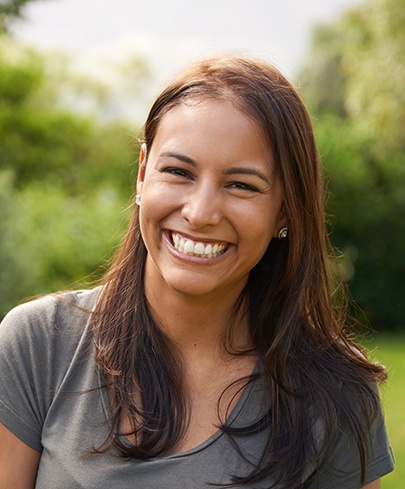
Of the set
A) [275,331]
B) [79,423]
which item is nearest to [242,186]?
[275,331]

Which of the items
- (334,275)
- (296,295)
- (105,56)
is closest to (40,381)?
(296,295)

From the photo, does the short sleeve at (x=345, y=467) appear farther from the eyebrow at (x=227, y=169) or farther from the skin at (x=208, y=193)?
the eyebrow at (x=227, y=169)

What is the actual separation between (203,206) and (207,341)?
0.43m

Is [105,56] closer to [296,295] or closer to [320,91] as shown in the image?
[320,91]

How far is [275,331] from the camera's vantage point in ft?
7.50

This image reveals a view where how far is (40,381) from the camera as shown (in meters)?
2.12

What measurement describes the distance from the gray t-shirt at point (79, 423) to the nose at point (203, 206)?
0.43m

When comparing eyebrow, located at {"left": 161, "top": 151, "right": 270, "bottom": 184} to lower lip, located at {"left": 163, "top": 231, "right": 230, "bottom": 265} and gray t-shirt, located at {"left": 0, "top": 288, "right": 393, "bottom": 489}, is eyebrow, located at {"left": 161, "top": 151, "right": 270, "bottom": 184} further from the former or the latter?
gray t-shirt, located at {"left": 0, "top": 288, "right": 393, "bottom": 489}

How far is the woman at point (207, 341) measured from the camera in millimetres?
2045

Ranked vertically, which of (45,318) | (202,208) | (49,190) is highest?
(49,190)

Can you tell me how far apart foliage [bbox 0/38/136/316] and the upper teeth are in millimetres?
3640

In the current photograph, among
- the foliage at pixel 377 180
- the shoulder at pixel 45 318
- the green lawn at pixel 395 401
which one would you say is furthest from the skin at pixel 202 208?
the foliage at pixel 377 180

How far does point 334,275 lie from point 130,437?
0.91 metres

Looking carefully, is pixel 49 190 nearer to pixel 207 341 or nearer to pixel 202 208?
pixel 207 341
